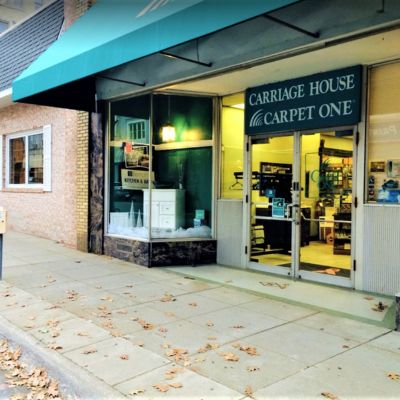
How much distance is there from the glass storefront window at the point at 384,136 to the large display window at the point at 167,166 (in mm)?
3070

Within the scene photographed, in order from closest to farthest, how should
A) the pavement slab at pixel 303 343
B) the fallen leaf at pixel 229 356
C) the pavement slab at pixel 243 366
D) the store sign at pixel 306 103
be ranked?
1. the pavement slab at pixel 243 366
2. the fallen leaf at pixel 229 356
3. the pavement slab at pixel 303 343
4. the store sign at pixel 306 103

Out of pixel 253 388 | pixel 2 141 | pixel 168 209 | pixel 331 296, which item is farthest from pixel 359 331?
pixel 2 141

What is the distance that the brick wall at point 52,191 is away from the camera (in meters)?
10.3

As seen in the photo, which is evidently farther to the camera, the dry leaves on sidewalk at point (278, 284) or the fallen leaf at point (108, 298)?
the dry leaves on sidewalk at point (278, 284)

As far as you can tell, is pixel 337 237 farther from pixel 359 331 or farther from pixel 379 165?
pixel 359 331

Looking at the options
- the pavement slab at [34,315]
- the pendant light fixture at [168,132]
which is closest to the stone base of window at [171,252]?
the pendant light fixture at [168,132]

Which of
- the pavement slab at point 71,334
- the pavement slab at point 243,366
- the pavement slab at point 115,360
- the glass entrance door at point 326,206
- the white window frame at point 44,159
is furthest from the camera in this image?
the white window frame at point 44,159

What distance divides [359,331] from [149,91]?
5.56m

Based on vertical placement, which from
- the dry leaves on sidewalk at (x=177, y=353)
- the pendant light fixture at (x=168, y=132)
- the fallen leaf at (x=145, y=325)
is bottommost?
the dry leaves on sidewalk at (x=177, y=353)

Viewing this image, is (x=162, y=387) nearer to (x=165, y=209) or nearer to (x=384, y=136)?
(x=384, y=136)

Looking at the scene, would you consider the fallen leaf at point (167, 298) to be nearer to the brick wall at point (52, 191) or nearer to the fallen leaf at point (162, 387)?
the fallen leaf at point (162, 387)

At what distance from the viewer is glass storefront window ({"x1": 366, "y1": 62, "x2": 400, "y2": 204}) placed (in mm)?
6164

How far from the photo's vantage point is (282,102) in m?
7.32

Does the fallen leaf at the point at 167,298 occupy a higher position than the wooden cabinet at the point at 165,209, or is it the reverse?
the wooden cabinet at the point at 165,209
